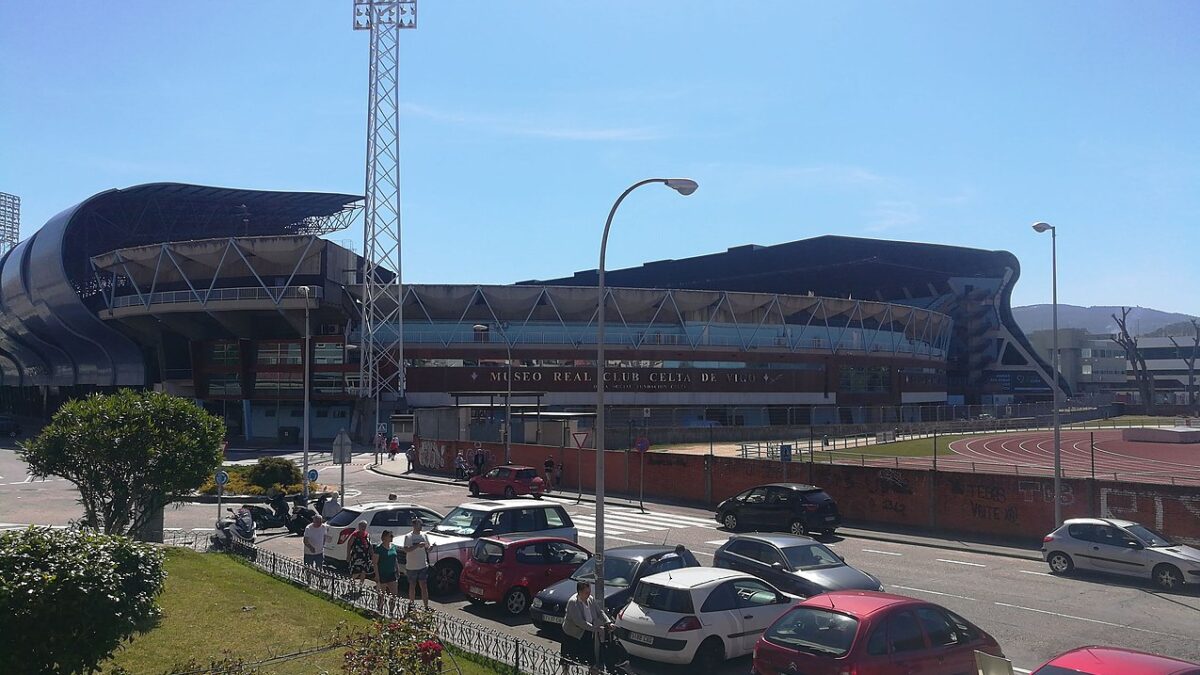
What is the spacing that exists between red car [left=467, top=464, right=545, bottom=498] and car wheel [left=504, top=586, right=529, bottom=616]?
20488mm

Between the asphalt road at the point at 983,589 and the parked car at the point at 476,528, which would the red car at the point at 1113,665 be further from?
the parked car at the point at 476,528

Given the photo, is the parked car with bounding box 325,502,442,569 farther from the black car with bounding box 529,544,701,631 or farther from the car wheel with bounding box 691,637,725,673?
the car wheel with bounding box 691,637,725,673

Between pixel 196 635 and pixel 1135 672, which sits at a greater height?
pixel 1135 672

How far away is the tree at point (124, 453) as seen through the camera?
61.1 ft

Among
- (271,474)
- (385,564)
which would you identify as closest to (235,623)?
(385,564)

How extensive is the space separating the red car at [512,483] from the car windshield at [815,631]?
27.3 meters

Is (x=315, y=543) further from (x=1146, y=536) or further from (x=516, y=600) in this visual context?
(x=1146, y=536)

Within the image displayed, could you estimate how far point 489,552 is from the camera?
16719mm

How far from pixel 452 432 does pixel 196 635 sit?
3846 cm

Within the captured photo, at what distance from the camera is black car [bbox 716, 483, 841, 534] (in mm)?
27109

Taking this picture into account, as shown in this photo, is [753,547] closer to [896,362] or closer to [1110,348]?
[896,362]

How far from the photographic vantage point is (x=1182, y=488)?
75.1 feet

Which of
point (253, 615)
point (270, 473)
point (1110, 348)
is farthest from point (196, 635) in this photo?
point (1110, 348)

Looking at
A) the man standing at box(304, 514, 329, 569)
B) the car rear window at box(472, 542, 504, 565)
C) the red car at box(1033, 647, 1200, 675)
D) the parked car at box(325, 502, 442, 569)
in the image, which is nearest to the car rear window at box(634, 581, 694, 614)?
the car rear window at box(472, 542, 504, 565)
